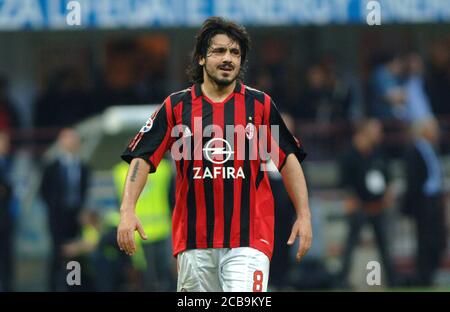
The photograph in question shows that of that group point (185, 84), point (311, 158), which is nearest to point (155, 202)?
point (311, 158)

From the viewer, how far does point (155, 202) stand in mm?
13875

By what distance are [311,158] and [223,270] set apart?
9857 millimetres

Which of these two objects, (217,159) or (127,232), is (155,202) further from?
(127,232)

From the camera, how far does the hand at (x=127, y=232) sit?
282 inches

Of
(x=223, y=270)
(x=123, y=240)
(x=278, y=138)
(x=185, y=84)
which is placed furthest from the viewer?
(x=185, y=84)

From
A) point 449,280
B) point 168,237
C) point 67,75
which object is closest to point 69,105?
point 67,75

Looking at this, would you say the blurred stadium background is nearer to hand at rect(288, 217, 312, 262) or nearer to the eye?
hand at rect(288, 217, 312, 262)

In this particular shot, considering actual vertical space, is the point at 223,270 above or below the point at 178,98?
below

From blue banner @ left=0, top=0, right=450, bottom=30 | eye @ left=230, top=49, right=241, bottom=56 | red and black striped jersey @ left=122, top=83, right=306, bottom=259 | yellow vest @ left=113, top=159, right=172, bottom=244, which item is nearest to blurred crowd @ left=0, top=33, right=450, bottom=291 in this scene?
yellow vest @ left=113, top=159, right=172, bottom=244

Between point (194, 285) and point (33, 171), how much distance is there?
9.45 metres

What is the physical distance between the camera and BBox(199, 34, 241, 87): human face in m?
7.42
